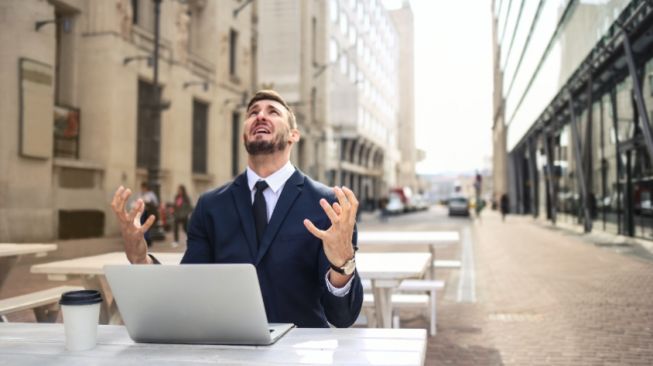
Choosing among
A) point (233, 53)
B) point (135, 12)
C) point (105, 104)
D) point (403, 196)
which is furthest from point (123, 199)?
point (403, 196)

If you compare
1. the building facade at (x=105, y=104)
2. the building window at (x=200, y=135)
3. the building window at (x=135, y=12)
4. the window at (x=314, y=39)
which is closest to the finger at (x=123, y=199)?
the building facade at (x=105, y=104)

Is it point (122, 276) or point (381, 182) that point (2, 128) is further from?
point (381, 182)

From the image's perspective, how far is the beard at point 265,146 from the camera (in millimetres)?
2625

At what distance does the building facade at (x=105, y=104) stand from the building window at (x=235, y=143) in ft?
0.21

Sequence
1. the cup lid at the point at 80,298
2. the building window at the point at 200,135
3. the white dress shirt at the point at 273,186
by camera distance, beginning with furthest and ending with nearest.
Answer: the building window at the point at 200,135 < the white dress shirt at the point at 273,186 < the cup lid at the point at 80,298

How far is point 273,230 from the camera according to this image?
248 cm

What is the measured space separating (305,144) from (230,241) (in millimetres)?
39675

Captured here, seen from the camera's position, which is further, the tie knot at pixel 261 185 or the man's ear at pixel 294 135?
the man's ear at pixel 294 135

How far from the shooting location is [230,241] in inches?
103

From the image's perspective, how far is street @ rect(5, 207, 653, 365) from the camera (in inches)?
183

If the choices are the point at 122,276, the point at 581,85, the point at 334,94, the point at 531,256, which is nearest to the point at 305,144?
the point at 334,94

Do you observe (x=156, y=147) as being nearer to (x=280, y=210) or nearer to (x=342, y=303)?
(x=280, y=210)

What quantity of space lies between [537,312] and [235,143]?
25.5 m

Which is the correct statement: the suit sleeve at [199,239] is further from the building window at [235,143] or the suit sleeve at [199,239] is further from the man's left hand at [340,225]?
the building window at [235,143]
